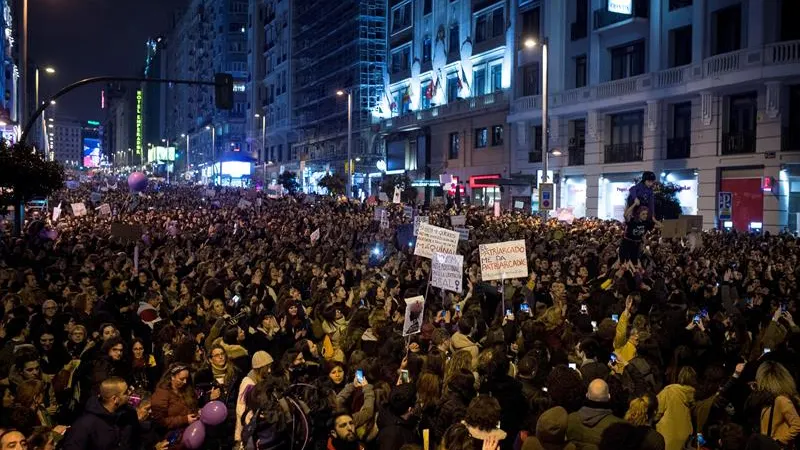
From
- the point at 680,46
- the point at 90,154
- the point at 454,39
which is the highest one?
the point at 454,39

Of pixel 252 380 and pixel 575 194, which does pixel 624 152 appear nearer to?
pixel 575 194

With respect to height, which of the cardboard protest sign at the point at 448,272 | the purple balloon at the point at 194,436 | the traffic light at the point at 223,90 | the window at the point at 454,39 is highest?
the window at the point at 454,39

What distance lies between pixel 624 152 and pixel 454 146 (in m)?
15.9

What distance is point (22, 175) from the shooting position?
20516mm

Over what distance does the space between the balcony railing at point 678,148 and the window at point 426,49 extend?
22801 mm

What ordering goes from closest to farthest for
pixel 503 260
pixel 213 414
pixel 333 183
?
1. pixel 213 414
2. pixel 503 260
3. pixel 333 183

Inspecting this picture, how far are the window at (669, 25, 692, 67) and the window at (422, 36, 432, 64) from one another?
862 inches

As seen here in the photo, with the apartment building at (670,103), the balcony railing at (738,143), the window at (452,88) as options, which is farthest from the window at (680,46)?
the window at (452,88)

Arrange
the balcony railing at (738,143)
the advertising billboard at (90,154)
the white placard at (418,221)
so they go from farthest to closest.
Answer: the advertising billboard at (90,154), the balcony railing at (738,143), the white placard at (418,221)

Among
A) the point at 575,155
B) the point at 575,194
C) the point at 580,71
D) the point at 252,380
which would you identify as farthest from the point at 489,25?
the point at 252,380

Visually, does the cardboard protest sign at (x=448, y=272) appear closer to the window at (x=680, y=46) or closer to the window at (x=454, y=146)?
the window at (x=680, y=46)

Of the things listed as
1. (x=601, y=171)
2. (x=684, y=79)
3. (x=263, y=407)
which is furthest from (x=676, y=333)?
(x=601, y=171)

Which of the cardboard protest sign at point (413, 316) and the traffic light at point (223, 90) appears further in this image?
the traffic light at point (223, 90)

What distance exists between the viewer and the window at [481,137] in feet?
148
